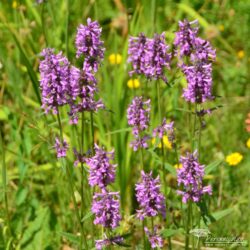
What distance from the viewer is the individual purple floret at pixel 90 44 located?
1829mm

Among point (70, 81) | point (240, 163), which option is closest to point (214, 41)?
point (240, 163)

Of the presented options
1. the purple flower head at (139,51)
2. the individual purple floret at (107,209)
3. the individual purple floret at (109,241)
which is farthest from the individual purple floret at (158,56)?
the individual purple floret at (109,241)

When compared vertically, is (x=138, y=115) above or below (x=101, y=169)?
above

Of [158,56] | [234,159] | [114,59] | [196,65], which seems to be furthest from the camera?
[114,59]

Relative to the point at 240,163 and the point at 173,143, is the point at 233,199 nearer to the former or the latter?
the point at 240,163

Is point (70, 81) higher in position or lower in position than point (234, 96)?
lower

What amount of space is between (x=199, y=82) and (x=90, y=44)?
Result: 407 mm

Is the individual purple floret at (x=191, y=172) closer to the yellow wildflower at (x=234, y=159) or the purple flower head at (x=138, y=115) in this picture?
the purple flower head at (x=138, y=115)

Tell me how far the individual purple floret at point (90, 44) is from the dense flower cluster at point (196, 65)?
0.32 metres

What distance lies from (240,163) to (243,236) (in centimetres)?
62

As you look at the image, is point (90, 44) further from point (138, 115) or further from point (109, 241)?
point (109, 241)

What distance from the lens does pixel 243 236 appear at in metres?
2.77

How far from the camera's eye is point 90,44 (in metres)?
1.84

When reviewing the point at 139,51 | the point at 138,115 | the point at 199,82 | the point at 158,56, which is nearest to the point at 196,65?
the point at 199,82
